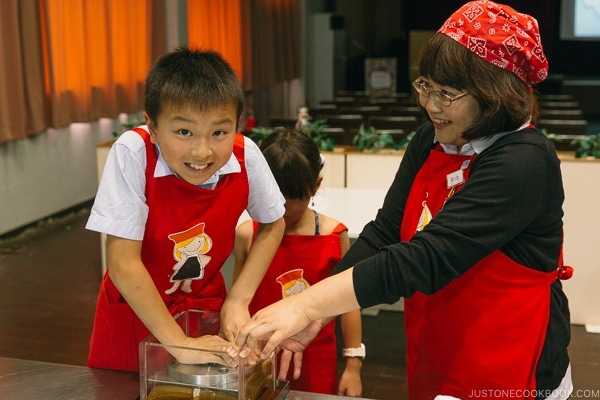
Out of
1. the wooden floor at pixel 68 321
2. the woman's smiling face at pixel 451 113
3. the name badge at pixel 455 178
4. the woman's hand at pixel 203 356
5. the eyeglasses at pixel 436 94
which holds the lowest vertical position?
the wooden floor at pixel 68 321

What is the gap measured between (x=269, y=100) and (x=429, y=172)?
10971 millimetres

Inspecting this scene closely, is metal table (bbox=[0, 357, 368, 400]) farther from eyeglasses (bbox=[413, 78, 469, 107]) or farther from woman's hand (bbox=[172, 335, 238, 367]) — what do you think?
eyeglasses (bbox=[413, 78, 469, 107])

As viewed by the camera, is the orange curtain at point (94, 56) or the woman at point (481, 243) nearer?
the woman at point (481, 243)

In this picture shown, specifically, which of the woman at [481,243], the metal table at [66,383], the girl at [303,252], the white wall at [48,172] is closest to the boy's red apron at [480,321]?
the woman at [481,243]

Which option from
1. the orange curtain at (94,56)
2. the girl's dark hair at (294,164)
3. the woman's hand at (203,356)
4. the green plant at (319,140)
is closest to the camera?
the woman's hand at (203,356)

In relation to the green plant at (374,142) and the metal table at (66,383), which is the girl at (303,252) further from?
the green plant at (374,142)

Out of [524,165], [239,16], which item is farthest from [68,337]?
[239,16]

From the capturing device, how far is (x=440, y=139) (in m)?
1.50

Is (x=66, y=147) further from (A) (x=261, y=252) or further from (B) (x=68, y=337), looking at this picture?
(A) (x=261, y=252)

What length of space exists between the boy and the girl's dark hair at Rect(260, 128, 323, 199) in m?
0.39

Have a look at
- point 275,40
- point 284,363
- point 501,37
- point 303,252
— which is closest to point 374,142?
point 303,252

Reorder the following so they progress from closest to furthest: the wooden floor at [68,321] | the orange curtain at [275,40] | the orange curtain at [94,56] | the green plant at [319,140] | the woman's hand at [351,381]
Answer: the woman's hand at [351,381]
the wooden floor at [68,321]
the green plant at [319,140]
the orange curtain at [94,56]
the orange curtain at [275,40]

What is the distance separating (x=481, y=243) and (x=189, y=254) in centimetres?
60

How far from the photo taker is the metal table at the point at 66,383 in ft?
4.77
